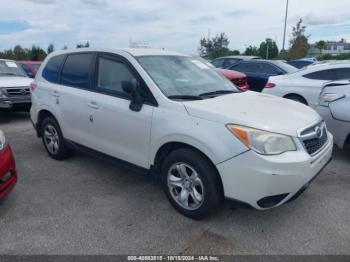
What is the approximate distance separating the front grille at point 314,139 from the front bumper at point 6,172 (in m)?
3.03

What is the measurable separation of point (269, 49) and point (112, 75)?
4829 centimetres

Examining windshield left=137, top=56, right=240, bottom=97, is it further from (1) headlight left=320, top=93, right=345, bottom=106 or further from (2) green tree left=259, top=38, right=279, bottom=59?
(2) green tree left=259, top=38, right=279, bottom=59

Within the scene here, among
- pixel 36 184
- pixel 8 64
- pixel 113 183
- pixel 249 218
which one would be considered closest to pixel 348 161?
pixel 249 218

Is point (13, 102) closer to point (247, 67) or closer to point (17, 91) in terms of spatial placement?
point (17, 91)

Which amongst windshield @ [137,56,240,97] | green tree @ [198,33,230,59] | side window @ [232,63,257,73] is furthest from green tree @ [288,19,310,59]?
windshield @ [137,56,240,97]

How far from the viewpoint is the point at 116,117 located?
3.89 m

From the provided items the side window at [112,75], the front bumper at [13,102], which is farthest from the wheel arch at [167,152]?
the front bumper at [13,102]

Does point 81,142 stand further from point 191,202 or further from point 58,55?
point 191,202

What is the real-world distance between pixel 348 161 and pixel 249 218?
2.64 meters

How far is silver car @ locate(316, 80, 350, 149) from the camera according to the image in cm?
481

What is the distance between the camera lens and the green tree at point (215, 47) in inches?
1665

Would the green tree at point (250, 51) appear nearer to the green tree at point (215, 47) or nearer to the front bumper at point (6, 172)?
the green tree at point (215, 47)

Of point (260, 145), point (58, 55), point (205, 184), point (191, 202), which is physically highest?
point (58, 55)

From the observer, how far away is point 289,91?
7738 mm
